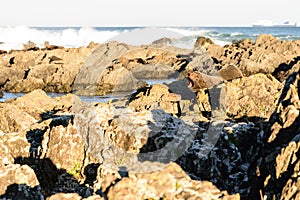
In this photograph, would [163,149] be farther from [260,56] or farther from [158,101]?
[260,56]

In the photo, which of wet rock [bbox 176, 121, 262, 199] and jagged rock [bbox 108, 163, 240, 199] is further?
wet rock [bbox 176, 121, 262, 199]

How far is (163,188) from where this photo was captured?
773 centimetres

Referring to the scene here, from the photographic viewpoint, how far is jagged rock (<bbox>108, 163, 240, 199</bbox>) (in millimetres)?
7418

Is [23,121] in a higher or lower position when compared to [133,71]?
higher

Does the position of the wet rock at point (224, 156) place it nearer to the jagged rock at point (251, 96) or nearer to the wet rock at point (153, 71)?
the jagged rock at point (251, 96)

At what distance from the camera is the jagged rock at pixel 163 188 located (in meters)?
7.42

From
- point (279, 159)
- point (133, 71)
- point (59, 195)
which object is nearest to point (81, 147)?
point (59, 195)

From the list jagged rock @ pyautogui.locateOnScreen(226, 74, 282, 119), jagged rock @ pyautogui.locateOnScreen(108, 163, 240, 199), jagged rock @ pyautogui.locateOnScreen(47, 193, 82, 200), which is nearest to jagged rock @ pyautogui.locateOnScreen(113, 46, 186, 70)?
jagged rock @ pyautogui.locateOnScreen(226, 74, 282, 119)

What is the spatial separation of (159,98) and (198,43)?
3958cm

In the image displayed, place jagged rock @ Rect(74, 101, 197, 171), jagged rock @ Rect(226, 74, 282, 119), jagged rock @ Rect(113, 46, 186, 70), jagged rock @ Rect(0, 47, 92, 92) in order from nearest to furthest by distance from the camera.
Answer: jagged rock @ Rect(74, 101, 197, 171), jagged rock @ Rect(226, 74, 282, 119), jagged rock @ Rect(0, 47, 92, 92), jagged rock @ Rect(113, 46, 186, 70)

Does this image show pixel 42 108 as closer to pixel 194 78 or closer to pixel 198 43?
pixel 194 78

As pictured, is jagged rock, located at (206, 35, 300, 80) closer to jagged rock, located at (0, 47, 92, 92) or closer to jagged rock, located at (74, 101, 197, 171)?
jagged rock, located at (0, 47, 92, 92)

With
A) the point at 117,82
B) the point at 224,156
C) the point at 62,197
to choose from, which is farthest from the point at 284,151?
the point at 117,82

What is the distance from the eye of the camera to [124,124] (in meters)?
10.7
